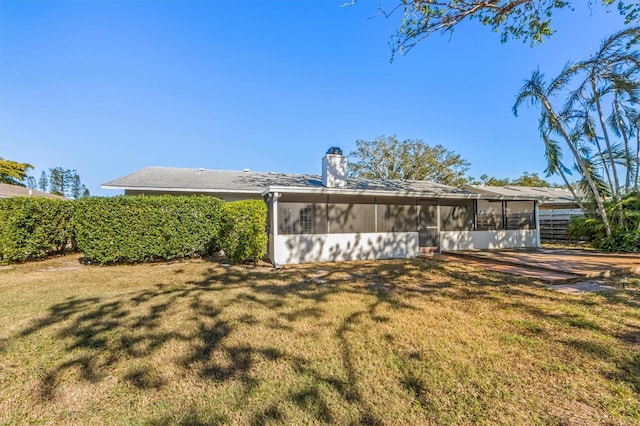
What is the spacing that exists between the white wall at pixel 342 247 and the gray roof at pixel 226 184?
1.60 m

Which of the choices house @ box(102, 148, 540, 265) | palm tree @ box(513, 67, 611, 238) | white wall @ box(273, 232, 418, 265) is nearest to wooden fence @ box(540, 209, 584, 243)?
palm tree @ box(513, 67, 611, 238)

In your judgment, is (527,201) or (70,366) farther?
(527,201)

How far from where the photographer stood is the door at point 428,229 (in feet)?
37.4

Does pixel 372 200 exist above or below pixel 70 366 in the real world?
above

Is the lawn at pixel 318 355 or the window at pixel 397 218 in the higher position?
the window at pixel 397 218

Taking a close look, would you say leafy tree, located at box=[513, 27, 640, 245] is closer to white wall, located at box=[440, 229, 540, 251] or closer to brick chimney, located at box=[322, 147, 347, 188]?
white wall, located at box=[440, 229, 540, 251]

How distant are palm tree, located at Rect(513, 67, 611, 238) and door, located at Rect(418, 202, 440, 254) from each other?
5943 millimetres

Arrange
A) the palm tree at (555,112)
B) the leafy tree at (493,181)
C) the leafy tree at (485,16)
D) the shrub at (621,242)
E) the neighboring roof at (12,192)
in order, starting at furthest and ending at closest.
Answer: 1. the leafy tree at (493,181)
2. the neighboring roof at (12,192)
3. the palm tree at (555,112)
4. the shrub at (621,242)
5. the leafy tree at (485,16)

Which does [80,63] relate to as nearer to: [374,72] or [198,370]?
[374,72]

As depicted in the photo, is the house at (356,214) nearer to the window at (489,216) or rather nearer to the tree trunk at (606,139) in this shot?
the window at (489,216)

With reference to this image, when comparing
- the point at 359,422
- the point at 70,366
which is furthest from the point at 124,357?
the point at 359,422

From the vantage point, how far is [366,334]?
3.69m

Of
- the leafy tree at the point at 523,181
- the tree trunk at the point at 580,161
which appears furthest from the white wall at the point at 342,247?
the leafy tree at the point at 523,181

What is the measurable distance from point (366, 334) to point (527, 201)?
41.1 feet
